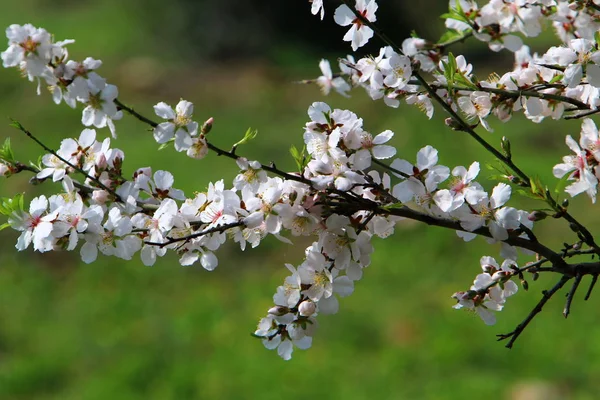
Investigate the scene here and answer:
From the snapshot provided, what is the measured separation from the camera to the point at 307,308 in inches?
52.8

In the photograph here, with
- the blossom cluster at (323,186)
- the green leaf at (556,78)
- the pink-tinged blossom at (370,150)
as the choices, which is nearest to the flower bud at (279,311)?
the blossom cluster at (323,186)

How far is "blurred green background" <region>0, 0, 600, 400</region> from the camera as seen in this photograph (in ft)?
12.8

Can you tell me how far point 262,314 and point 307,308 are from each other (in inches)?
127

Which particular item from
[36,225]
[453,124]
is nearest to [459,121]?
[453,124]

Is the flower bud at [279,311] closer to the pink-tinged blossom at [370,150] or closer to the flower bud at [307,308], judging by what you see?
the flower bud at [307,308]

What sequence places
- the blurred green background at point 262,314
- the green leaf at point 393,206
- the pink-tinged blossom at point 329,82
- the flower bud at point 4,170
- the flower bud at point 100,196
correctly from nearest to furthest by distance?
the green leaf at point 393,206 < the flower bud at point 100,196 < the flower bud at point 4,170 < the pink-tinged blossom at point 329,82 < the blurred green background at point 262,314

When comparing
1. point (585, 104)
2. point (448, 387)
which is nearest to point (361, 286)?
point (448, 387)

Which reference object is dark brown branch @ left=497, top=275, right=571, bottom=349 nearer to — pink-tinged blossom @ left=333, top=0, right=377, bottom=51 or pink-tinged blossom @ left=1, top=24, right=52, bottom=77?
pink-tinged blossom @ left=333, top=0, right=377, bottom=51

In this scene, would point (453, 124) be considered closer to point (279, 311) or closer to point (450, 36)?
point (450, 36)

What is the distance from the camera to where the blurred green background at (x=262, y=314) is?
3.91 meters

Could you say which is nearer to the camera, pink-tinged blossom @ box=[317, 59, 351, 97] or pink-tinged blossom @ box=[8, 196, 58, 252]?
pink-tinged blossom @ box=[8, 196, 58, 252]

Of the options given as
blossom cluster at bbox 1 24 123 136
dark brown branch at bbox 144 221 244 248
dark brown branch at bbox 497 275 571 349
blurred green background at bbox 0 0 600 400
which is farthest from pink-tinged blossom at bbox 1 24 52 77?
blurred green background at bbox 0 0 600 400

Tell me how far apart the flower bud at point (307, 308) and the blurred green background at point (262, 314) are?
8.30 feet

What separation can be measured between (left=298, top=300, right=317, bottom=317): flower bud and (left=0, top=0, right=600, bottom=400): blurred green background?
2529 mm
